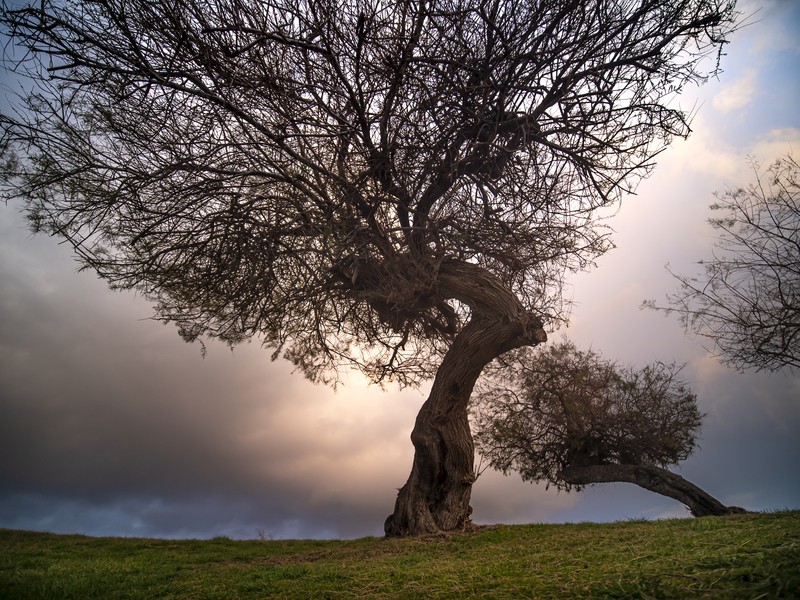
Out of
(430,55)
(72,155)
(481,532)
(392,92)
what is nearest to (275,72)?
(392,92)

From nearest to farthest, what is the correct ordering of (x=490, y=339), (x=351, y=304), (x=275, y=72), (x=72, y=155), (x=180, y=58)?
(x=180, y=58) → (x=275, y=72) → (x=72, y=155) → (x=490, y=339) → (x=351, y=304)

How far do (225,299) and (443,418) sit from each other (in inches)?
177

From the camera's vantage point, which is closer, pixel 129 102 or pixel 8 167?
pixel 129 102

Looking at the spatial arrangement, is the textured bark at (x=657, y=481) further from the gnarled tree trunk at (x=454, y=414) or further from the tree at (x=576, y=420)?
the gnarled tree trunk at (x=454, y=414)

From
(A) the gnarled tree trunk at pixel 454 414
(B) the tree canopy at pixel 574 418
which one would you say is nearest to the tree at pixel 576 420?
(B) the tree canopy at pixel 574 418

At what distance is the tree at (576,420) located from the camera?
14375mm

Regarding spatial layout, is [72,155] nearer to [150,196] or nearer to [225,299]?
[150,196]

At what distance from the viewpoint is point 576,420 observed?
14.4 m

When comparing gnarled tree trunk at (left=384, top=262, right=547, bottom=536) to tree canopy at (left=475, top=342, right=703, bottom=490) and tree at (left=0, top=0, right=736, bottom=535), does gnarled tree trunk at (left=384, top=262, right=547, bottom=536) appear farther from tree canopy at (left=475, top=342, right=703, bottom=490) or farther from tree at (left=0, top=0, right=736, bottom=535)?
tree canopy at (left=475, top=342, right=703, bottom=490)

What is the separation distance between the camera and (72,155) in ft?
24.0

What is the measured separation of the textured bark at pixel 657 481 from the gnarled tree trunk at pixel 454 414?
6035 millimetres

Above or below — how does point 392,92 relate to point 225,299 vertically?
above

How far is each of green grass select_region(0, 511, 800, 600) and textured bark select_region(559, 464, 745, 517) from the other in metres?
5.56

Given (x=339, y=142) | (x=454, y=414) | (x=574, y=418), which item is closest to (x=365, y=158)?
(x=339, y=142)
